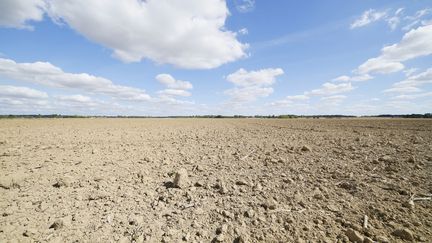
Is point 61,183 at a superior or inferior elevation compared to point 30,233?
superior

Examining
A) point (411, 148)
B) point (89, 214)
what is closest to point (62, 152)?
point (89, 214)

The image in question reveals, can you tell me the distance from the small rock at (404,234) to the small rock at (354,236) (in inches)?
21.3

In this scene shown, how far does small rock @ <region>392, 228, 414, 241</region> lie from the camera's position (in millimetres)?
3137

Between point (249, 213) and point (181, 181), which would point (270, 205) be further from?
point (181, 181)

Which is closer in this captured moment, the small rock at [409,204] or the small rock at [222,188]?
the small rock at [409,204]

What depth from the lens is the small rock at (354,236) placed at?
10.2ft

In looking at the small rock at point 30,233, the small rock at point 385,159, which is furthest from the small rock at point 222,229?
the small rock at point 385,159

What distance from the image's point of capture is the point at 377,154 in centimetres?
746

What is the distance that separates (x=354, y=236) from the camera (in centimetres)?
314

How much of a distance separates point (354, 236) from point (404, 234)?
0.69 metres

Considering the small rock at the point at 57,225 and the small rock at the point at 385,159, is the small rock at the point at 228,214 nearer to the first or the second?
the small rock at the point at 57,225

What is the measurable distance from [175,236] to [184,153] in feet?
15.8

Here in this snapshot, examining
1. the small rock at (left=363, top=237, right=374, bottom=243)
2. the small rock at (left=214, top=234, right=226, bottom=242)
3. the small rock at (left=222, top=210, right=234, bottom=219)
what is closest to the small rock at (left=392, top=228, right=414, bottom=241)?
the small rock at (left=363, top=237, right=374, bottom=243)

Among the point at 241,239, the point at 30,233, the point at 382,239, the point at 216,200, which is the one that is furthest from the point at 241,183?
the point at 30,233
